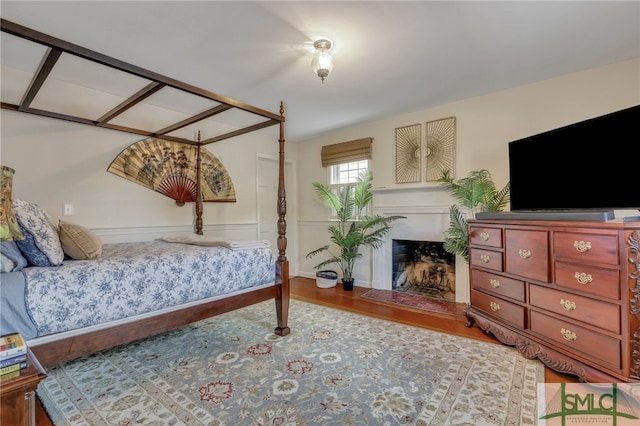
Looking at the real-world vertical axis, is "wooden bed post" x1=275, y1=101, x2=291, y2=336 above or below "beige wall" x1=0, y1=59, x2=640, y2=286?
below

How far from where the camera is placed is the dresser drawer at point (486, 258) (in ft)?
7.64

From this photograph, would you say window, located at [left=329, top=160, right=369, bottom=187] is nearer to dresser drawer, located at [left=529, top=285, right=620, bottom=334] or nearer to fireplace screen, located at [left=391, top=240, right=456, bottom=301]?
fireplace screen, located at [left=391, top=240, right=456, bottom=301]

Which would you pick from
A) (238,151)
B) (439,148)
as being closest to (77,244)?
(238,151)

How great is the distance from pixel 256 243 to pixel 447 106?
2.76m

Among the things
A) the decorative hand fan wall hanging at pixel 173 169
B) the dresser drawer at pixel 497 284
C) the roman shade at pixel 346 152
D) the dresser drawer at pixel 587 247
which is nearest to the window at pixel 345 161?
the roman shade at pixel 346 152

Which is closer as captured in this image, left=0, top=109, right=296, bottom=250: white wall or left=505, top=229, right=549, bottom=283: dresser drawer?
left=505, top=229, right=549, bottom=283: dresser drawer

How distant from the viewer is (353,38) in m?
2.08

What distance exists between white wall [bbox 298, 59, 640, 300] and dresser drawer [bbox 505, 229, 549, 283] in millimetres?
1135

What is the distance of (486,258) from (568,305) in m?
0.69

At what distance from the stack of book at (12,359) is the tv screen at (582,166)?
2983 mm

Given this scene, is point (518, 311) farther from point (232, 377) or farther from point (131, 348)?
point (131, 348)

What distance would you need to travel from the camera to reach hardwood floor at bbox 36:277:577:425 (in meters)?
1.85

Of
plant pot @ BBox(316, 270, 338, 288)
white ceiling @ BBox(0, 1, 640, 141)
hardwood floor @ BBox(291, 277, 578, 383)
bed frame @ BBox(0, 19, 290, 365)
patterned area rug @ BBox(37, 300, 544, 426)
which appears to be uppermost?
white ceiling @ BBox(0, 1, 640, 141)

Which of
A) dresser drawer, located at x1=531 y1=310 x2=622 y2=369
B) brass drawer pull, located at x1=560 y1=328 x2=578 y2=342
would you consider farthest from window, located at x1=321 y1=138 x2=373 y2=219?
brass drawer pull, located at x1=560 y1=328 x2=578 y2=342
